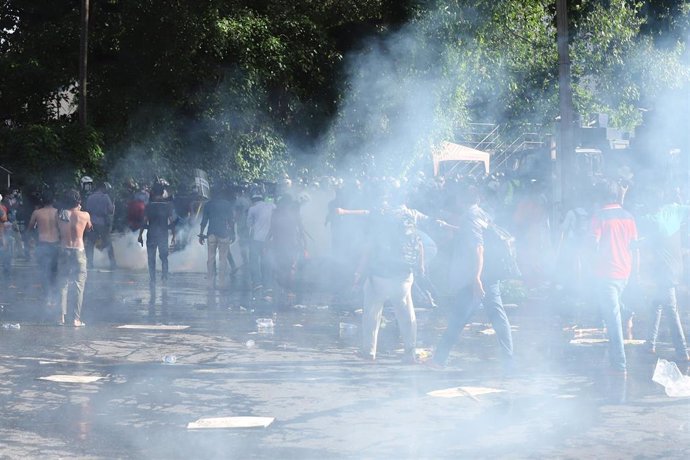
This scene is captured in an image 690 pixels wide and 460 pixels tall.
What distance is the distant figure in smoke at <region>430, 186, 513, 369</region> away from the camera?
8797mm

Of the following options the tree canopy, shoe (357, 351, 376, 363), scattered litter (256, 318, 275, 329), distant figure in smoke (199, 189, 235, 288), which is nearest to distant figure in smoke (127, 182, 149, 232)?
the tree canopy

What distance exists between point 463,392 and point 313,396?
104 cm

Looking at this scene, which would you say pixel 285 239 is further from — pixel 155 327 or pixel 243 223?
pixel 243 223

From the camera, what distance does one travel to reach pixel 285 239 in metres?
14.0

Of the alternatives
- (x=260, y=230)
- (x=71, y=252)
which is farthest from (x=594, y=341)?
(x=260, y=230)

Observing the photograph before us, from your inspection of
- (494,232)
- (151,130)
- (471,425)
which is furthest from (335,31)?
(471,425)

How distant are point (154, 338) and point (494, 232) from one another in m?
3.84

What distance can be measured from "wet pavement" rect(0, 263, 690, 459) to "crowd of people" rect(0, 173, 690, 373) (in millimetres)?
518

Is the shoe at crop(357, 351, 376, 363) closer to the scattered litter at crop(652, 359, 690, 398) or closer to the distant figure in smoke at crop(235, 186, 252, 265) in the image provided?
the scattered litter at crop(652, 359, 690, 398)

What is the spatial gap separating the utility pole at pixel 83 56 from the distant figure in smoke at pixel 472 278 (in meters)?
16.7

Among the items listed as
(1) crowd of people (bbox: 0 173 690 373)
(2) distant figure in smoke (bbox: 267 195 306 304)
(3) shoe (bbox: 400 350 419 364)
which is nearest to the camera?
(1) crowd of people (bbox: 0 173 690 373)

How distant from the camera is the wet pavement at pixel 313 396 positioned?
6.32 m

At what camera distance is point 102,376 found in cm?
879

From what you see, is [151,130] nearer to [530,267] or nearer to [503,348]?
[530,267]
